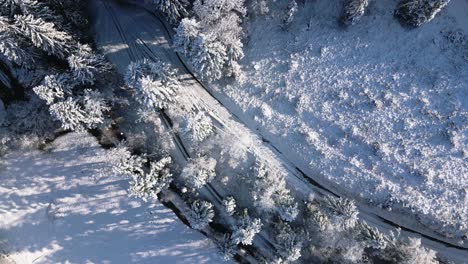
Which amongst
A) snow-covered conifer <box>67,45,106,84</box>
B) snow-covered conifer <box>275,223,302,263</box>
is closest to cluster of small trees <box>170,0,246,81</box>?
snow-covered conifer <box>67,45,106,84</box>

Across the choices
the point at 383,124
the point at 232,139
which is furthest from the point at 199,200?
the point at 383,124

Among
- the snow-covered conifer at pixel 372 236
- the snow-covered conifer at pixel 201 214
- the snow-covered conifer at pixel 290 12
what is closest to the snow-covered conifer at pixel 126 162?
the snow-covered conifer at pixel 201 214

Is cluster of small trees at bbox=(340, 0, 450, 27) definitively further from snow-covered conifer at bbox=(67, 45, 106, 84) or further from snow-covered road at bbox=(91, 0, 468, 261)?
snow-covered conifer at bbox=(67, 45, 106, 84)

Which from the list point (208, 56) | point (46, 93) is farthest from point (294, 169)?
point (46, 93)

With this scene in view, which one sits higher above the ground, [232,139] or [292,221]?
[232,139]

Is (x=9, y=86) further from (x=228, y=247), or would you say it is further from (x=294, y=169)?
(x=294, y=169)

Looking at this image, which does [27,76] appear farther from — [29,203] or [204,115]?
[204,115]

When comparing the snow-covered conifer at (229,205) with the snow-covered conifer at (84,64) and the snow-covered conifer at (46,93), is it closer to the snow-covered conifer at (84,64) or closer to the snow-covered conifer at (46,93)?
the snow-covered conifer at (84,64)
